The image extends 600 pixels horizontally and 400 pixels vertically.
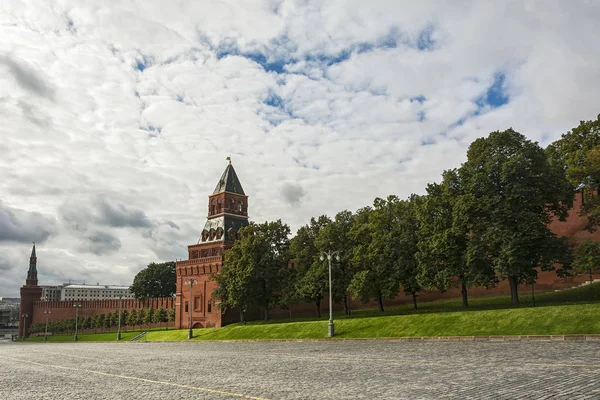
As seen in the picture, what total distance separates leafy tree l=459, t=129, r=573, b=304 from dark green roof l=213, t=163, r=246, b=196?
4347cm

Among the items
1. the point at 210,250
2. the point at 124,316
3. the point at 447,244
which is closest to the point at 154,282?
the point at 124,316

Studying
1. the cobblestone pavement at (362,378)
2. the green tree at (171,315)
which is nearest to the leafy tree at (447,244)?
the cobblestone pavement at (362,378)

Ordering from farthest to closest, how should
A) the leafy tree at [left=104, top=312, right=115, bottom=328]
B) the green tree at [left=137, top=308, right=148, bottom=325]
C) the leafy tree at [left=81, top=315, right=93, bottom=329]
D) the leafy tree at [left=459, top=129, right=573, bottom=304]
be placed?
1. the leafy tree at [left=81, top=315, right=93, bottom=329]
2. the leafy tree at [left=104, top=312, right=115, bottom=328]
3. the green tree at [left=137, top=308, right=148, bottom=325]
4. the leafy tree at [left=459, top=129, right=573, bottom=304]

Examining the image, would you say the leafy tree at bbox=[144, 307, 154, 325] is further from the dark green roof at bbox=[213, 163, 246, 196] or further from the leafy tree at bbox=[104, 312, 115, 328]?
the dark green roof at bbox=[213, 163, 246, 196]

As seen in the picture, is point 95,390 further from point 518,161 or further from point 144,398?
point 518,161

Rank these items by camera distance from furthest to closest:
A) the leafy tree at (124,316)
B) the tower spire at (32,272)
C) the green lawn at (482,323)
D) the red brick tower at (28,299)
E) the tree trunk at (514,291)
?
1. the tower spire at (32,272)
2. the red brick tower at (28,299)
3. the leafy tree at (124,316)
4. the tree trunk at (514,291)
5. the green lawn at (482,323)

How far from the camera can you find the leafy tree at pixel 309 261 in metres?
53.9

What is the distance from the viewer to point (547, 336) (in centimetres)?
2361

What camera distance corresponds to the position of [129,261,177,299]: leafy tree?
109 m

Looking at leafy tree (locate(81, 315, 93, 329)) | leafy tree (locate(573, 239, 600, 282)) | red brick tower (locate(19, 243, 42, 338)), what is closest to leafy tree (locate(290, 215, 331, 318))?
leafy tree (locate(573, 239, 600, 282))

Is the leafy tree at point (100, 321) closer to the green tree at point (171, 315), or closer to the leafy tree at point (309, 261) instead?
the green tree at point (171, 315)

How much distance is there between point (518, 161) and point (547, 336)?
56.3ft

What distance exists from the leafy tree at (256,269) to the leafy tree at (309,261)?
10.9ft

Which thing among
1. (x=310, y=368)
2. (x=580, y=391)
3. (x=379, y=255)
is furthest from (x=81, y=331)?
(x=580, y=391)
